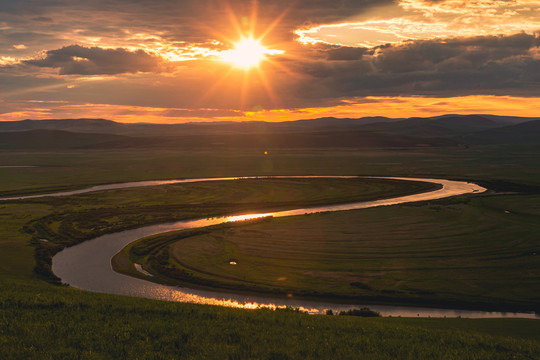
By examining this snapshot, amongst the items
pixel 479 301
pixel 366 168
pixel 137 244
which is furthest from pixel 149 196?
pixel 366 168

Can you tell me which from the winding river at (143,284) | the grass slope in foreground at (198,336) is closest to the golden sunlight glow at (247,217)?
the winding river at (143,284)

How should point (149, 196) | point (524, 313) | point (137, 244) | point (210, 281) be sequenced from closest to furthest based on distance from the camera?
point (524, 313) < point (210, 281) < point (137, 244) < point (149, 196)

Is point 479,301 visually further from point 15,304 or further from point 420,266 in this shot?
point 15,304

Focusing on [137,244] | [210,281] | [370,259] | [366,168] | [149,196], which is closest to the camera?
[210,281]

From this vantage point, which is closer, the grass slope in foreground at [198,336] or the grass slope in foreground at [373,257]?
the grass slope in foreground at [198,336]

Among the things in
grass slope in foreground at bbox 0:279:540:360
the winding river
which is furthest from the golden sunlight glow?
grass slope in foreground at bbox 0:279:540:360

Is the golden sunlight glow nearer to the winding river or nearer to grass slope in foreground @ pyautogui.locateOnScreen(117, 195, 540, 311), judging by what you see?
the winding river

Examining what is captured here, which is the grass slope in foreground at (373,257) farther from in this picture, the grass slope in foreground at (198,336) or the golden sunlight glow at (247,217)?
the grass slope in foreground at (198,336)

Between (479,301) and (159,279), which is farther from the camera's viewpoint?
(159,279)
